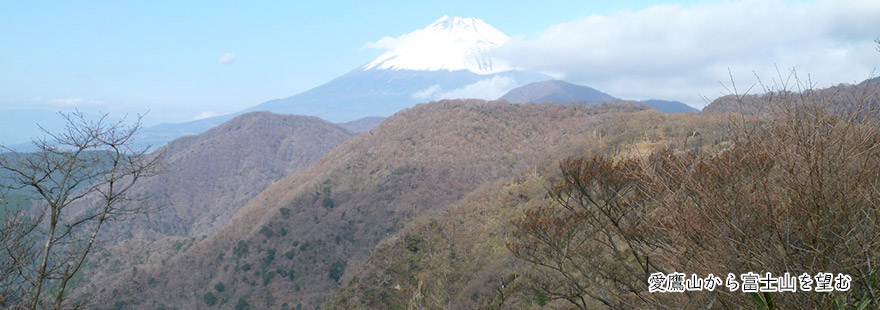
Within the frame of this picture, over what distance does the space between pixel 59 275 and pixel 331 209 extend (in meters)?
51.1

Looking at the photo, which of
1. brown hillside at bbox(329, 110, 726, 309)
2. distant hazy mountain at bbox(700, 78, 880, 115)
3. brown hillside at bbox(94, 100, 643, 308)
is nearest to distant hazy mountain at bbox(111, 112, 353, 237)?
brown hillside at bbox(94, 100, 643, 308)

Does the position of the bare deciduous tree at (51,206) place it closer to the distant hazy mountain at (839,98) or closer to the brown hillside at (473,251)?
the distant hazy mountain at (839,98)

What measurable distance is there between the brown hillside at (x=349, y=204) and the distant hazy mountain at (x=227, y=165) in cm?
3434

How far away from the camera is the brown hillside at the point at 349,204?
45406 mm

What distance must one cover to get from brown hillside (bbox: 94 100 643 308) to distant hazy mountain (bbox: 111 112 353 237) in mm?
34340

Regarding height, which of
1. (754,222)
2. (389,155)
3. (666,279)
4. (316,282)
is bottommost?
(316,282)

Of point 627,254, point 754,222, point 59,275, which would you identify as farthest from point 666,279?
point 627,254

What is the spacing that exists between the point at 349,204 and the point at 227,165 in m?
78.9

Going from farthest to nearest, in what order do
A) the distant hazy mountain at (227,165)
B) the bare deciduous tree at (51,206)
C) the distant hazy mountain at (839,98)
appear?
the distant hazy mountain at (227,165), the bare deciduous tree at (51,206), the distant hazy mountain at (839,98)

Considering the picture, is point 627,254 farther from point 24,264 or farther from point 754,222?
point 24,264

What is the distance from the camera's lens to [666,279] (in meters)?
3.62

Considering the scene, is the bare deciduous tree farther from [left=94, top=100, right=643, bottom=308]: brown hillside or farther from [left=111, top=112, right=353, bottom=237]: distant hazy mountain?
[left=111, top=112, right=353, bottom=237]: distant hazy mountain

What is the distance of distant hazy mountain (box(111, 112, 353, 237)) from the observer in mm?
95125

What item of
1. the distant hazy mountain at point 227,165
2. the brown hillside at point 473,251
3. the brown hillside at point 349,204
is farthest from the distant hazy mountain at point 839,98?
the distant hazy mountain at point 227,165
